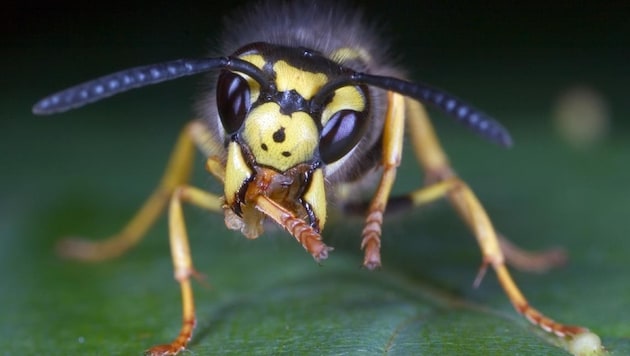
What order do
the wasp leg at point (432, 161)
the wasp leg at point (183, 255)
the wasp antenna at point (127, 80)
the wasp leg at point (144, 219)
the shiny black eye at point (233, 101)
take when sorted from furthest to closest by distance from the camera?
the wasp leg at point (144, 219) → the wasp leg at point (432, 161) → the wasp leg at point (183, 255) → the shiny black eye at point (233, 101) → the wasp antenna at point (127, 80)

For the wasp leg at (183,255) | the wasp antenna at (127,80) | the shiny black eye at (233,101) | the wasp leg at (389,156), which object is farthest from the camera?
the wasp leg at (389,156)

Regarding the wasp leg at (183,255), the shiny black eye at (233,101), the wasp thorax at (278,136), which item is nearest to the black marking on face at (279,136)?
the wasp thorax at (278,136)

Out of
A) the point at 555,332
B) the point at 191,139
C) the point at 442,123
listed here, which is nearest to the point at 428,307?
the point at 555,332

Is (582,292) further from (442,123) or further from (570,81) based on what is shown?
(570,81)

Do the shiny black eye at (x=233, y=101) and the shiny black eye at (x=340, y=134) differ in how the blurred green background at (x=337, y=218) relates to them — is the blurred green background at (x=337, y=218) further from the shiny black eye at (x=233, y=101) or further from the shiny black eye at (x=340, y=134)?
the shiny black eye at (x=340, y=134)

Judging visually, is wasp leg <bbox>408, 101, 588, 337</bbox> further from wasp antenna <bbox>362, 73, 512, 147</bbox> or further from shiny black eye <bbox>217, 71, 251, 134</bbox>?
shiny black eye <bbox>217, 71, 251, 134</bbox>

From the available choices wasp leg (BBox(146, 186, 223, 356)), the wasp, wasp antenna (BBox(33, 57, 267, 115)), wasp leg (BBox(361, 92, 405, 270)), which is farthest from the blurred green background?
wasp antenna (BBox(33, 57, 267, 115))

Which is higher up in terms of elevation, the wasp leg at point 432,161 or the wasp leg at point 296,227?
the wasp leg at point 432,161
